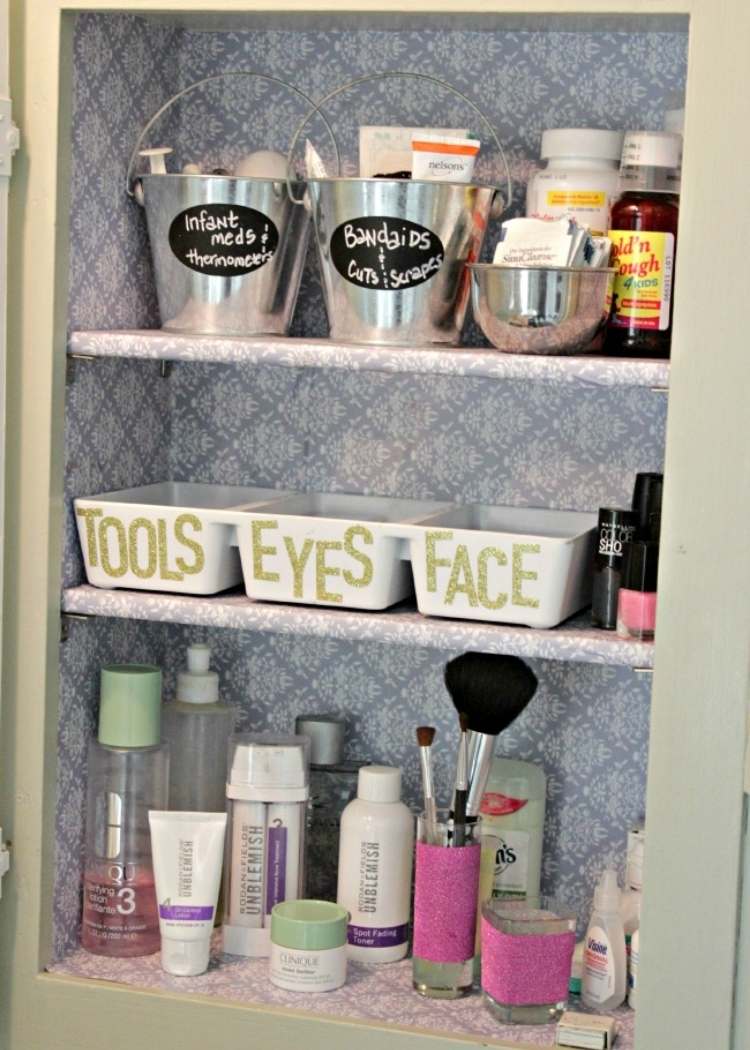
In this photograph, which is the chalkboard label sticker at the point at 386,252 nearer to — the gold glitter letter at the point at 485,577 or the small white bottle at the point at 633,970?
the gold glitter letter at the point at 485,577

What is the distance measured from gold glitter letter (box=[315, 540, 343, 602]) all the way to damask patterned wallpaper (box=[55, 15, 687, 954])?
0.71ft

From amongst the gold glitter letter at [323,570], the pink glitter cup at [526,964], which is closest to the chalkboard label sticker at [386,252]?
the gold glitter letter at [323,570]

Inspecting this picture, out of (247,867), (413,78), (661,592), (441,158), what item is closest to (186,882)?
(247,867)

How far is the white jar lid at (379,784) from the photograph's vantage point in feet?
4.80

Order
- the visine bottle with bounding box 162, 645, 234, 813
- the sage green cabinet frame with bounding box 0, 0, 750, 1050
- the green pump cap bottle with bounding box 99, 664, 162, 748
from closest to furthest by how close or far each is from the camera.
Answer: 1. the sage green cabinet frame with bounding box 0, 0, 750, 1050
2. the green pump cap bottle with bounding box 99, 664, 162, 748
3. the visine bottle with bounding box 162, 645, 234, 813

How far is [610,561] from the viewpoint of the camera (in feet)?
4.46

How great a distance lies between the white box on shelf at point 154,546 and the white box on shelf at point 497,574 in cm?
17

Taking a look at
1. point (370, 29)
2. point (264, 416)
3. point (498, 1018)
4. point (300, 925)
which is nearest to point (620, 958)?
point (498, 1018)

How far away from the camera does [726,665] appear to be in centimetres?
125

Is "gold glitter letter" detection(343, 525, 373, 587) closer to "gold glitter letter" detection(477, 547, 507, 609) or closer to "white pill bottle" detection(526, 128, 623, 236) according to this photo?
"gold glitter letter" detection(477, 547, 507, 609)

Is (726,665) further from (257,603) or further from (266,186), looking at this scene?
(266,186)

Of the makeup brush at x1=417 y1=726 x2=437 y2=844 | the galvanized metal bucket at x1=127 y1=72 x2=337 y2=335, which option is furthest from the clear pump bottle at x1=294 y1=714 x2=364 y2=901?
the galvanized metal bucket at x1=127 y1=72 x2=337 y2=335

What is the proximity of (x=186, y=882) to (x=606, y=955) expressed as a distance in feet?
1.19

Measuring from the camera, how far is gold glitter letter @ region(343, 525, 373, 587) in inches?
53.9
